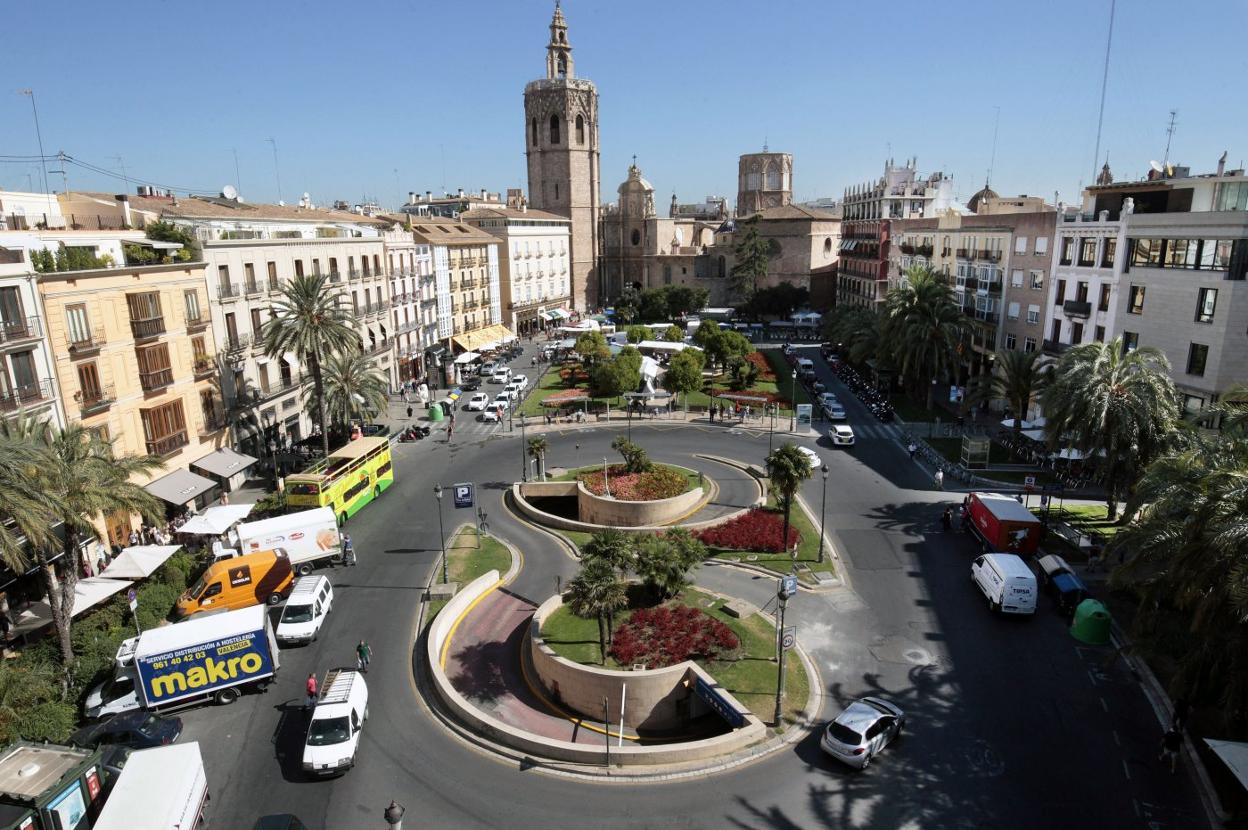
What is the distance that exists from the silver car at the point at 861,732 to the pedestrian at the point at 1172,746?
6371 millimetres

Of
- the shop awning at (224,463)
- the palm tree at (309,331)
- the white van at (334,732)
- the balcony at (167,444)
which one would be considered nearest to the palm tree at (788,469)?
the white van at (334,732)

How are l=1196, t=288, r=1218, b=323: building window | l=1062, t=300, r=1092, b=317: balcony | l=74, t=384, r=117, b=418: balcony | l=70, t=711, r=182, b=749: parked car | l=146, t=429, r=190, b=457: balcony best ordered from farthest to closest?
l=1062, t=300, r=1092, b=317: balcony
l=1196, t=288, r=1218, b=323: building window
l=146, t=429, r=190, b=457: balcony
l=74, t=384, r=117, b=418: balcony
l=70, t=711, r=182, b=749: parked car

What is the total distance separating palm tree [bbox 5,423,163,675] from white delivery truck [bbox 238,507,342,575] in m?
4.67

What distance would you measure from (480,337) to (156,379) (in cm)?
4722

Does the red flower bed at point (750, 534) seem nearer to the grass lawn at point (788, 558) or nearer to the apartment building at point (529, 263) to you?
the grass lawn at point (788, 558)

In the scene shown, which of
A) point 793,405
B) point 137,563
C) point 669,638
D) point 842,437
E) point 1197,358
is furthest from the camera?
point 793,405

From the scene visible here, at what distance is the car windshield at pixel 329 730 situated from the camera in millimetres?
19703

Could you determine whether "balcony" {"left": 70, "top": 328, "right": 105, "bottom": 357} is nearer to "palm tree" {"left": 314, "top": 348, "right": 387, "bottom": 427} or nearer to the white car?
"palm tree" {"left": 314, "top": 348, "right": 387, "bottom": 427}

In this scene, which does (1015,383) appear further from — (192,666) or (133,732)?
(133,732)

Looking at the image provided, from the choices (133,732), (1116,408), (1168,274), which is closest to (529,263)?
(1168,274)

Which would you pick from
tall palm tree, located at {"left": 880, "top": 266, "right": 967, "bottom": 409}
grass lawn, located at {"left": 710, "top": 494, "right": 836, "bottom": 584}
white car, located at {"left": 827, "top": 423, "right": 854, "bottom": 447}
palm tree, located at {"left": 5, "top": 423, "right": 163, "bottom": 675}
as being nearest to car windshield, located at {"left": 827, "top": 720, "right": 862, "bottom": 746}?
grass lawn, located at {"left": 710, "top": 494, "right": 836, "bottom": 584}

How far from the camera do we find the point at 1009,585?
2592 centimetres

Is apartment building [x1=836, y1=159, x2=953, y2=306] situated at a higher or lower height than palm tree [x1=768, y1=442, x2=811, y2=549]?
higher

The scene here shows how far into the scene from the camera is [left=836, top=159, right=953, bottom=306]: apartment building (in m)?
88.4
